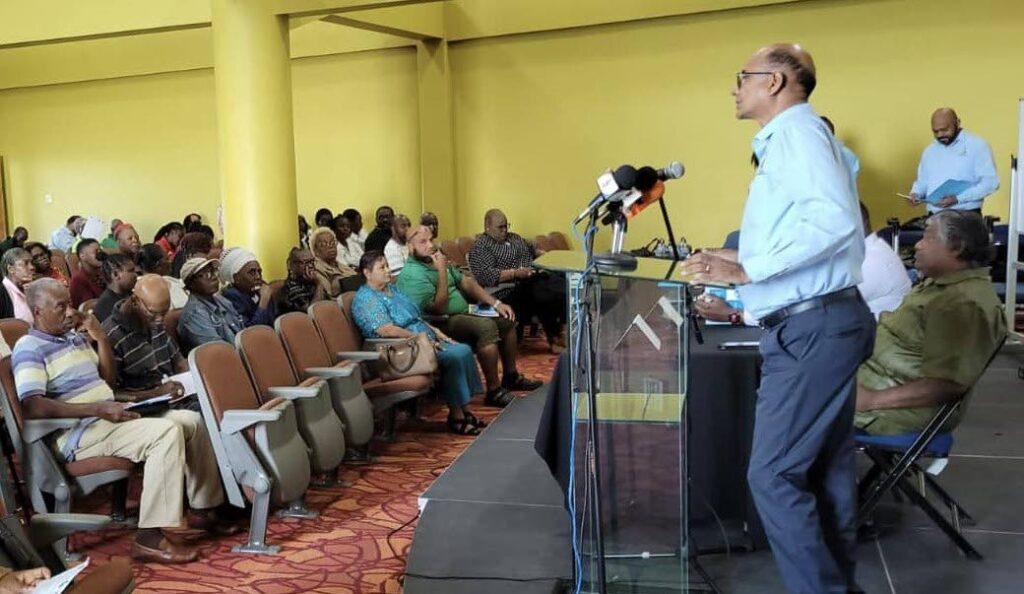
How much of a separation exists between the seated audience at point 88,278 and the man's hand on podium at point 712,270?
4629 mm

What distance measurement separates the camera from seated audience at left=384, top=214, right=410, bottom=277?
693cm

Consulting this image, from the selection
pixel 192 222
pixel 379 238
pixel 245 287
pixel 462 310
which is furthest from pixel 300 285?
pixel 192 222

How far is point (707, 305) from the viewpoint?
9.96 feet

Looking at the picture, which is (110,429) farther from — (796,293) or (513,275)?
(513,275)

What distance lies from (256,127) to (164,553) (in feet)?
14.9

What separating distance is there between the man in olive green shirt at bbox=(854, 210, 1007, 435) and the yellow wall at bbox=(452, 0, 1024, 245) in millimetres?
5342

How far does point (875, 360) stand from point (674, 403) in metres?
1.10

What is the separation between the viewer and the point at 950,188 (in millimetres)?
6836

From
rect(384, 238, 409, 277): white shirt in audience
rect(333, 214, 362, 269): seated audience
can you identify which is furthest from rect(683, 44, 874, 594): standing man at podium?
rect(333, 214, 362, 269): seated audience

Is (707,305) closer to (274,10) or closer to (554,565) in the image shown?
(554,565)

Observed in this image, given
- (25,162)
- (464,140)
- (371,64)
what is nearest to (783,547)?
(464,140)

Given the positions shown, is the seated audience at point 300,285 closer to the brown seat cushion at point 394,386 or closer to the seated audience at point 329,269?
the seated audience at point 329,269

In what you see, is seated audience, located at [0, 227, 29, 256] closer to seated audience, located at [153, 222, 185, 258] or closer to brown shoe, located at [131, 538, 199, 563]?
seated audience, located at [153, 222, 185, 258]

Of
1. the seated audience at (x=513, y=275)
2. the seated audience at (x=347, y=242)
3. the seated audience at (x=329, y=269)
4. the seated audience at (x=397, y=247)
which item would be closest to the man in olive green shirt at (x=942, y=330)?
the seated audience at (x=513, y=275)
